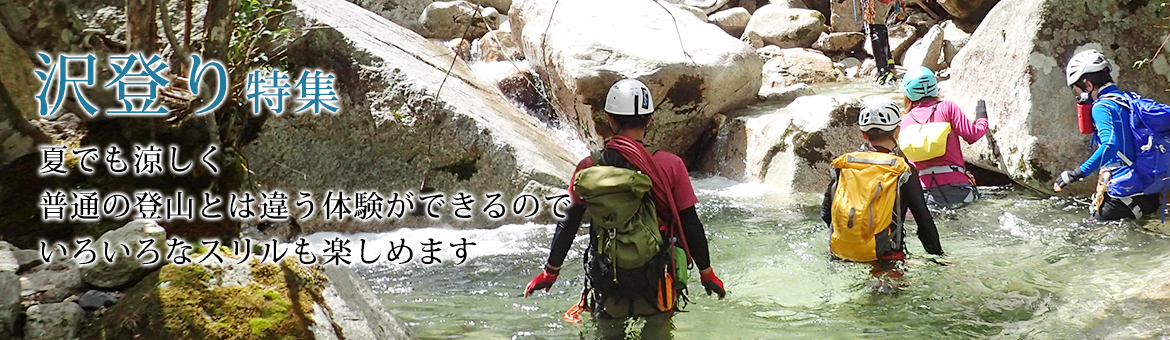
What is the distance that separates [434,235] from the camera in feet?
24.0

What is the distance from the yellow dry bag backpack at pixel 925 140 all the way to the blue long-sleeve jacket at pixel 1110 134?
102 centimetres

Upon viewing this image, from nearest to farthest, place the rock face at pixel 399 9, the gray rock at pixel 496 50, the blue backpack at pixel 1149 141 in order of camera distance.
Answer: the blue backpack at pixel 1149 141 < the gray rock at pixel 496 50 < the rock face at pixel 399 9

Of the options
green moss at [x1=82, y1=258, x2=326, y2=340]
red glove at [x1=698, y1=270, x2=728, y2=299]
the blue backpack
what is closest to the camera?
green moss at [x1=82, y1=258, x2=326, y2=340]

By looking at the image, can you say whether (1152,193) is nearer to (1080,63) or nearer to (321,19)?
(1080,63)

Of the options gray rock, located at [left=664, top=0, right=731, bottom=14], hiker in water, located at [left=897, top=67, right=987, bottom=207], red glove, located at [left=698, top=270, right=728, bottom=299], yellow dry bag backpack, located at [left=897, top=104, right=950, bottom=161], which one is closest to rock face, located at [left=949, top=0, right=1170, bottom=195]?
hiker in water, located at [left=897, top=67, right=987, bottom=207]

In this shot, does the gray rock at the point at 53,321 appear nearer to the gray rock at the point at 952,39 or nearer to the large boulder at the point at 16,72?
the large boulder at the point at 16,72

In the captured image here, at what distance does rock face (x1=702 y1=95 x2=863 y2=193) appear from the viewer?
8773mm

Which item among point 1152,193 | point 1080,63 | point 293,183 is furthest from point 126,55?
point 1152,193

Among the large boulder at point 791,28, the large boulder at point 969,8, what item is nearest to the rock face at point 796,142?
the large boulder at point 969,8

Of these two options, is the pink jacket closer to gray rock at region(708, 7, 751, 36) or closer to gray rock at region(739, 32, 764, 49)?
gray rock at region(739, 32, 764, 49)

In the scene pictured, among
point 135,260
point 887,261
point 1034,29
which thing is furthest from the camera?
point 1034,29

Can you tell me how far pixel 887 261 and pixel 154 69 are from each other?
15.2 ft

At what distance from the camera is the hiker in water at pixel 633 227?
11.7 ft

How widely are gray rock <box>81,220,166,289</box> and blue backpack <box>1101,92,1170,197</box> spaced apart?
634cm
